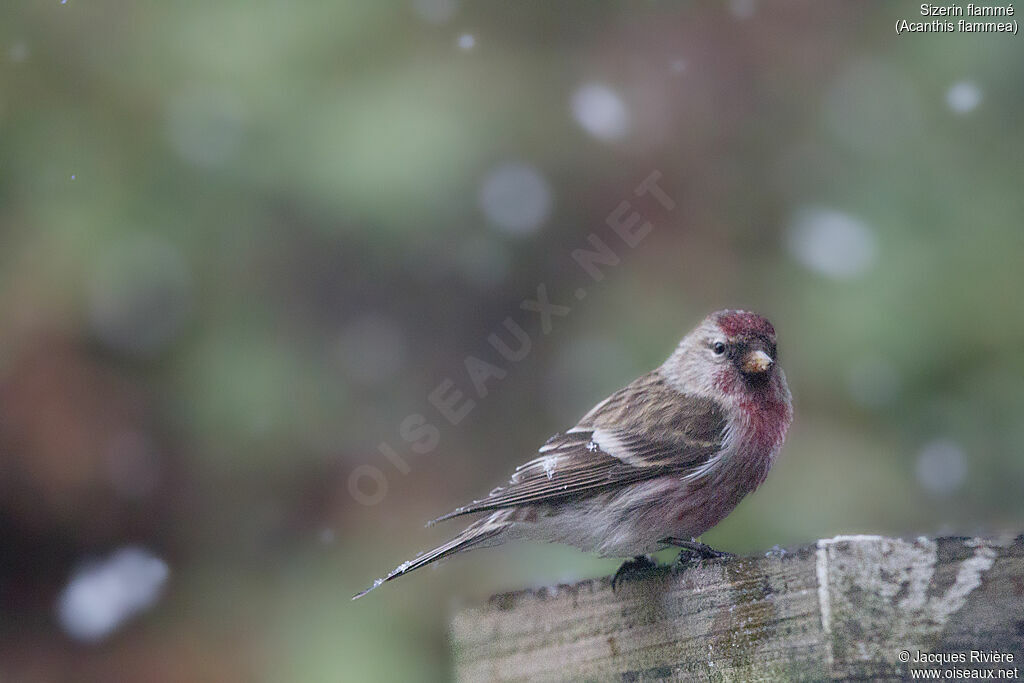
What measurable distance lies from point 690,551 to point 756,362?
1.36 feet

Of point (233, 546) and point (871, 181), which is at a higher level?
point (871, 181)

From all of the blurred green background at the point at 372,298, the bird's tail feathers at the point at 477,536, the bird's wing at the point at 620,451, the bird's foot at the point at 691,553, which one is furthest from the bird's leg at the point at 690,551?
the blurred green background at the point at 372,298

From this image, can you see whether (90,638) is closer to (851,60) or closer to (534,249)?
(534,249)

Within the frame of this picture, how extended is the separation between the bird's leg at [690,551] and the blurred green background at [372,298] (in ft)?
2.87

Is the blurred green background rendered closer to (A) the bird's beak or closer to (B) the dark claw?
(A) the bird's beak

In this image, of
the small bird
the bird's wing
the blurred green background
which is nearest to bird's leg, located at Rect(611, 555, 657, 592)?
the small bird

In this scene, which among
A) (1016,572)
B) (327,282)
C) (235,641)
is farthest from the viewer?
(327,282)

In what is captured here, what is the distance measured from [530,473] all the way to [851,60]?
2.15 metres

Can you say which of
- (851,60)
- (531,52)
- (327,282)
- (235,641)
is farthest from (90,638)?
(851,60)

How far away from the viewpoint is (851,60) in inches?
140

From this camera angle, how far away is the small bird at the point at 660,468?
6.79ft

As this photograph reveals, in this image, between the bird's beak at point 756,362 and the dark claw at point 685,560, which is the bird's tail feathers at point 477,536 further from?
the bird's beak at point 756,362

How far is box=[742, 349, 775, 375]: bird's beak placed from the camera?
7.02ft

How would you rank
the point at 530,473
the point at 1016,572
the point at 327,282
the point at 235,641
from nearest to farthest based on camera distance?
the point at 1016,572 → the point at 530,473 → the point at 235,641 → the point at 327,282
